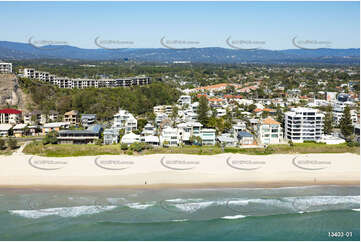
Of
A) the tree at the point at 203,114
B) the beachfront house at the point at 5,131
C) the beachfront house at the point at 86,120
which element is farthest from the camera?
the beachfront house at the point at 86,120

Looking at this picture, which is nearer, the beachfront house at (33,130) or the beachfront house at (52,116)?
the beachfront house at (33,130)

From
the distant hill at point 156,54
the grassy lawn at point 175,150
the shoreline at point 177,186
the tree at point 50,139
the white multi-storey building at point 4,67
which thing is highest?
the distant hill at point 156,54

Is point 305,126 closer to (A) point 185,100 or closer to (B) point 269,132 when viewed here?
(B) point 269,132

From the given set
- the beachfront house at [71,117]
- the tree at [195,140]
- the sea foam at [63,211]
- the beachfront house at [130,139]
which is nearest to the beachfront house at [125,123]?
the beachfront house at [130,139]

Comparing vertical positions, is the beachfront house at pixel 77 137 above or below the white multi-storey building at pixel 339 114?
below

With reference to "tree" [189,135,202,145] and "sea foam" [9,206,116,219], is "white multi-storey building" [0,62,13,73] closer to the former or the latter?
"tree" [189,135,202,145]

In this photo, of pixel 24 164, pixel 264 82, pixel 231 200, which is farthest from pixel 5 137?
pixel 264 82

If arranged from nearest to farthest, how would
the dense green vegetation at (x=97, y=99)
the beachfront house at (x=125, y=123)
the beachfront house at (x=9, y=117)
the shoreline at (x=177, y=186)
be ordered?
the shoreline at (x=177, y=186) < the beachfront house at (x=125, y=123) < the beachfront house at (x=9, y=117) < the dense green vegetation at (x=97, y=99)

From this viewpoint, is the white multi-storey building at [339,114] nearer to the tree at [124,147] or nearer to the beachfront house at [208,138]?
the beachfront house at [208,138]
